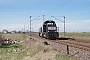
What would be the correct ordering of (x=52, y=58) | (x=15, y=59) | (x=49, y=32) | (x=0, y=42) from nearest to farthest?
1. (x=52, y=58)
2. (x=15, y=59)
3. (x=0, y=42)
4. (x=49, y=32)

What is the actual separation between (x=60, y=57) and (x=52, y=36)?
30.7 metres

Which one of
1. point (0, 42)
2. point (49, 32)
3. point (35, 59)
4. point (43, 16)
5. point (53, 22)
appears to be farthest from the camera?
point (43, 16)

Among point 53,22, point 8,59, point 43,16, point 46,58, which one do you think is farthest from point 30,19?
point 46,58

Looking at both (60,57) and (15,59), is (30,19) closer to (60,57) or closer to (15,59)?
(15,59)

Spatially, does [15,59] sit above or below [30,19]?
below

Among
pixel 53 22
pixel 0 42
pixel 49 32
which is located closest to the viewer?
pixel 0 42

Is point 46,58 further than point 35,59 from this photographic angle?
No

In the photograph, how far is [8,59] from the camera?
792 inches

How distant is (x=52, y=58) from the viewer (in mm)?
14547

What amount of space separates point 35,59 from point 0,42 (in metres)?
26.0

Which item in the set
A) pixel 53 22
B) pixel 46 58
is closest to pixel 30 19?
pixel 53 22

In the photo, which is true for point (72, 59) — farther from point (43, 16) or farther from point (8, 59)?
point (43, 16)

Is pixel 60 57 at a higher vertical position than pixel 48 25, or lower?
lower

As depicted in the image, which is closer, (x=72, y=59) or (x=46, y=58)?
(x=72, y=59)
